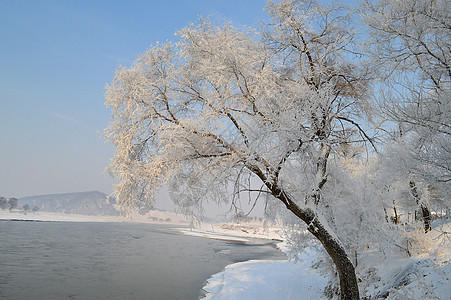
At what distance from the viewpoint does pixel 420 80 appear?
5.94 metres

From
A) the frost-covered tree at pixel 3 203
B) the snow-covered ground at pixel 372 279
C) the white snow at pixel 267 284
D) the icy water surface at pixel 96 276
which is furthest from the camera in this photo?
the frost-covered tree at pixel 3 203

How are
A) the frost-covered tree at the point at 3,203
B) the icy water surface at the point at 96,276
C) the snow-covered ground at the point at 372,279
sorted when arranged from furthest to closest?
the frost-covered tree at the point at 3,203 < the icy water surface at the point at 96,276 < the snow-covered ground at the point at 372,279

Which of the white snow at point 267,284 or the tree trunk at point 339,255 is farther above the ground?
the tree trunk at point 339,255

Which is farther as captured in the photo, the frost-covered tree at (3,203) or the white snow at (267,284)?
the frost-covered tree at (3,203)

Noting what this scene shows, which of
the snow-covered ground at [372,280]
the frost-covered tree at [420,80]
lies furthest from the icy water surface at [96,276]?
the frost-covered tree at [420,80]

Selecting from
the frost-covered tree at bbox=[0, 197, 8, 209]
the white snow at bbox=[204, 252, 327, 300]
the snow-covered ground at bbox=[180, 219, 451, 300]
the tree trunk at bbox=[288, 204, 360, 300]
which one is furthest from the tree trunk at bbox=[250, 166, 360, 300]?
the frost-covered tree at bbox=[0, 197, 8, 209]

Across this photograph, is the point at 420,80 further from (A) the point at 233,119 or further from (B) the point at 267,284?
(B) the point at 267,284

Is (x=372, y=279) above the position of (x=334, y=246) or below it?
below

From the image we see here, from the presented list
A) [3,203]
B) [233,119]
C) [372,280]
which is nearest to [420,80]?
[233,119]

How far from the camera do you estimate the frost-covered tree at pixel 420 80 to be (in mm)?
4762

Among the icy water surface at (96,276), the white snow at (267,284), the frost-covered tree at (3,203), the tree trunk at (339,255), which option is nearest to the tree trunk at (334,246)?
the tree trunk at (339,255)

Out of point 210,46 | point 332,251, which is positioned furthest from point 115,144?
point 332,251

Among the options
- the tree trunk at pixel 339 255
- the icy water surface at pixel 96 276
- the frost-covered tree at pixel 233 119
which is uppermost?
the frost-covered tree at pixel 233 119

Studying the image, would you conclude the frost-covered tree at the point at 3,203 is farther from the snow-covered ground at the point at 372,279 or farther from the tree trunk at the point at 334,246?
the tree trunk at the point at 334,246
